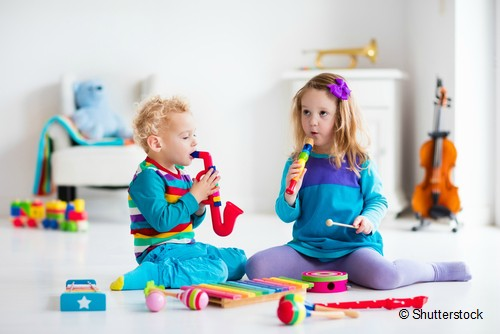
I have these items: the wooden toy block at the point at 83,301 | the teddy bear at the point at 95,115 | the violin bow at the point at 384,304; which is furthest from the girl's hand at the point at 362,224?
the teddy bear at the point at 95,115

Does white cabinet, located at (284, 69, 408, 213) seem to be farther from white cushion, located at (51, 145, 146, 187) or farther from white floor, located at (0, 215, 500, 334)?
white cushion, located at (51, 145, 146, 187)

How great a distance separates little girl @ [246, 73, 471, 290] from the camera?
2.23 meters

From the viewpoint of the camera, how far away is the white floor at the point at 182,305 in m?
1.71

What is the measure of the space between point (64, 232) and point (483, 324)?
237 centimetres

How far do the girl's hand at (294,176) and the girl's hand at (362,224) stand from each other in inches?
7.2

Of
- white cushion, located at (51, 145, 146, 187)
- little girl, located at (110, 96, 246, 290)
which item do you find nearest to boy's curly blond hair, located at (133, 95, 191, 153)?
little girl, located at (110, 96, 246, 290)

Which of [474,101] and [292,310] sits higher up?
[474,101]

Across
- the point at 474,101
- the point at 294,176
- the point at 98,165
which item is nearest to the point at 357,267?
the point at 294,176

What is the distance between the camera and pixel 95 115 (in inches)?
167

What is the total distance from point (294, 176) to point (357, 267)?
31 cm

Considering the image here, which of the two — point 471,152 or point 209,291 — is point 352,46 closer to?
point 471,152

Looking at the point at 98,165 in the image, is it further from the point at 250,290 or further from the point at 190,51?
the point at 250,290

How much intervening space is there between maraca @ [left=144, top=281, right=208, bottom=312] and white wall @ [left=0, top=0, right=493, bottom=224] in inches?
107

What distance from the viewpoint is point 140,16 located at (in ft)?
15.0
